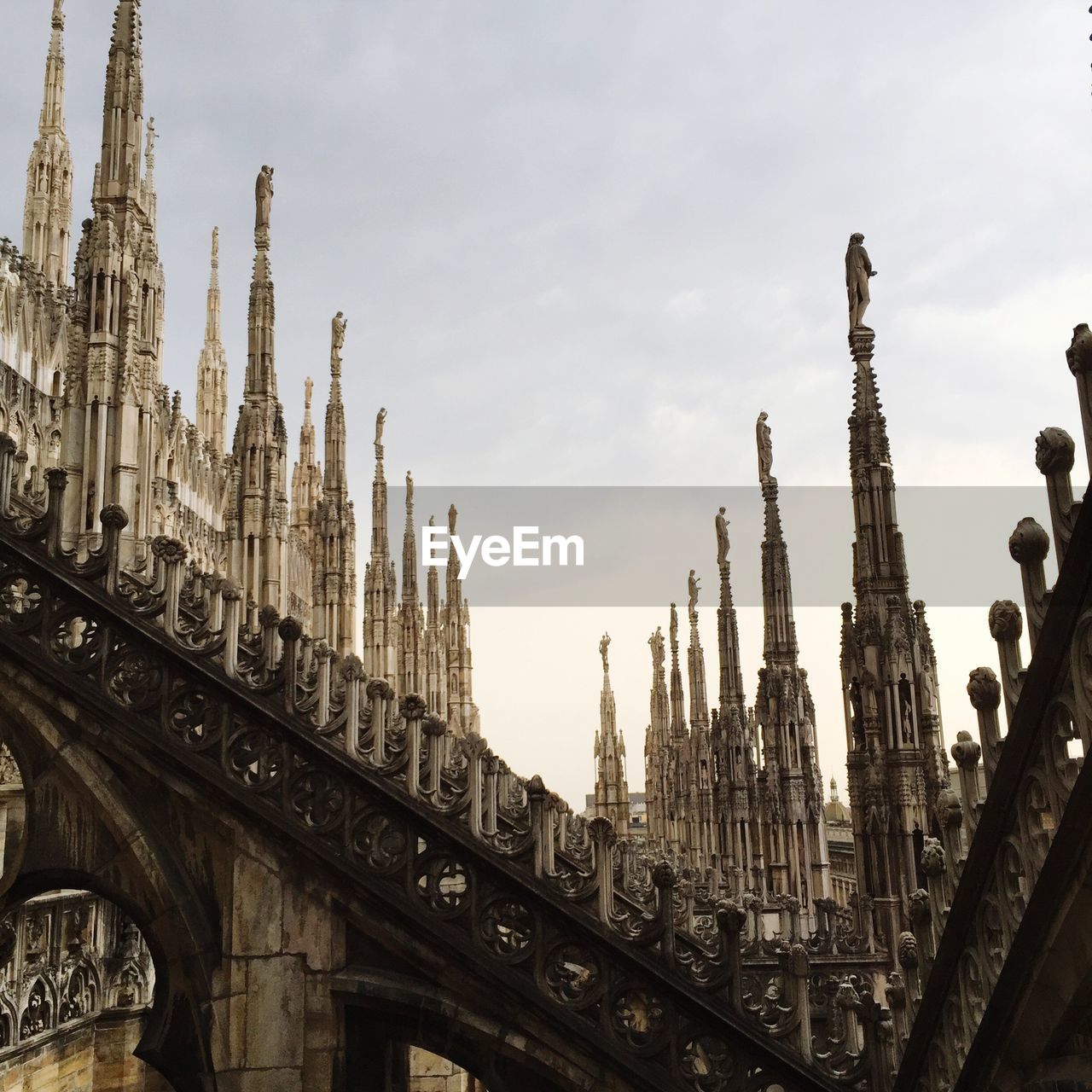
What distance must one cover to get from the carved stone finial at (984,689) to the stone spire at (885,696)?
26.6ft

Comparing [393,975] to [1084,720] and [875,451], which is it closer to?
[1084,720]

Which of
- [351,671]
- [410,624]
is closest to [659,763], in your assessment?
[410,624]

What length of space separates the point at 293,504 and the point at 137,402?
98.1 feet

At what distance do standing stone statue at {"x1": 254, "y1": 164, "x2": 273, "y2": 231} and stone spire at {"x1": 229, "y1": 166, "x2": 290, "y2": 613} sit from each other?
1.76ft

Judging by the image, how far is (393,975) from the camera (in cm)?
604

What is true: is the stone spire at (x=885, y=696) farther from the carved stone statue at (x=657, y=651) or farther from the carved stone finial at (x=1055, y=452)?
the carved stone statue at (x=657, y=651)

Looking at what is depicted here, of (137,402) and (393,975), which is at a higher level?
(137,402)

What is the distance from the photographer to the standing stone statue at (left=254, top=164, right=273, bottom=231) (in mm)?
19062

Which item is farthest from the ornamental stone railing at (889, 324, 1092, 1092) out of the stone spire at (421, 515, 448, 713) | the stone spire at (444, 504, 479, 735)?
the stone spire at (444, 504, 479, 735)

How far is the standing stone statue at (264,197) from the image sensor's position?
19.1 metres

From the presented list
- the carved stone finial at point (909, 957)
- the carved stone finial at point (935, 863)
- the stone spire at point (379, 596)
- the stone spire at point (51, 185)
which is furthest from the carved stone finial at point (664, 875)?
the stone spire at point (51, 185)

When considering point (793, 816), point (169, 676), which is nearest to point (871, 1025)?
point (169, 676)

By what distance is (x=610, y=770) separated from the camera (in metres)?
51.8

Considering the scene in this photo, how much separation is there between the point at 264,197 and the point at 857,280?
10.8m
